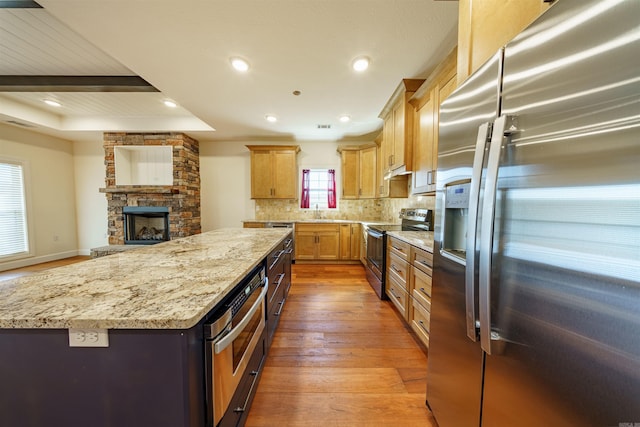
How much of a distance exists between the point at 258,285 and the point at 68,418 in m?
0.78

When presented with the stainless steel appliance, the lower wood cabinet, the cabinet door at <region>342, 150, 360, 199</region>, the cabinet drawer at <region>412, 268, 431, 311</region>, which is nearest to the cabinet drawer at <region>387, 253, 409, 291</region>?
the cabinet drawer at <region>412, 268, 431, 311</region>

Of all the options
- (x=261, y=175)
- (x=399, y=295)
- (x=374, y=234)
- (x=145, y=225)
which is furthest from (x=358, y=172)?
(x=145, y=225)

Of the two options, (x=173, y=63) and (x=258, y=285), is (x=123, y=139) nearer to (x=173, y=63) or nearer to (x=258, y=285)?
(x=173, y=63)

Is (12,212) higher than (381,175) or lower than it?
lower

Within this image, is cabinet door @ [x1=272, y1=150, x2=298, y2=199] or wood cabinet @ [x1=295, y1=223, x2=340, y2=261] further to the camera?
cabinet door @ [x1=272, y1=150, x2=298, y2=199]

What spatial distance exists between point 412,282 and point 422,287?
182 mm

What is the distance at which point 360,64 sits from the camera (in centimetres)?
221

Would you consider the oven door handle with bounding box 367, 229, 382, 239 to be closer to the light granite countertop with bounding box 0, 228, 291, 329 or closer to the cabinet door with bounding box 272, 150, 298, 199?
the light granite countertop with bounding box 0, 228, 291, 329

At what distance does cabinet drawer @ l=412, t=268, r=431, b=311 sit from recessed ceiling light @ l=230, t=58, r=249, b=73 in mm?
2679

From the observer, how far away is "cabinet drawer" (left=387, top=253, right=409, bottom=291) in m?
2.11

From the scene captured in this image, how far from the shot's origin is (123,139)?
4.38 m

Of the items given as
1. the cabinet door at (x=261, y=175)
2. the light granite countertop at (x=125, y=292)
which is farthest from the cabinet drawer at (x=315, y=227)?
the light granite countertop at (x=125, y=292)

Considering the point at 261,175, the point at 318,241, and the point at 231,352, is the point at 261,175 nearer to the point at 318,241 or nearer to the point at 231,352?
the point at 318,241

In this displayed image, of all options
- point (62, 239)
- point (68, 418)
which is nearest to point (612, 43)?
point (68, 418)
